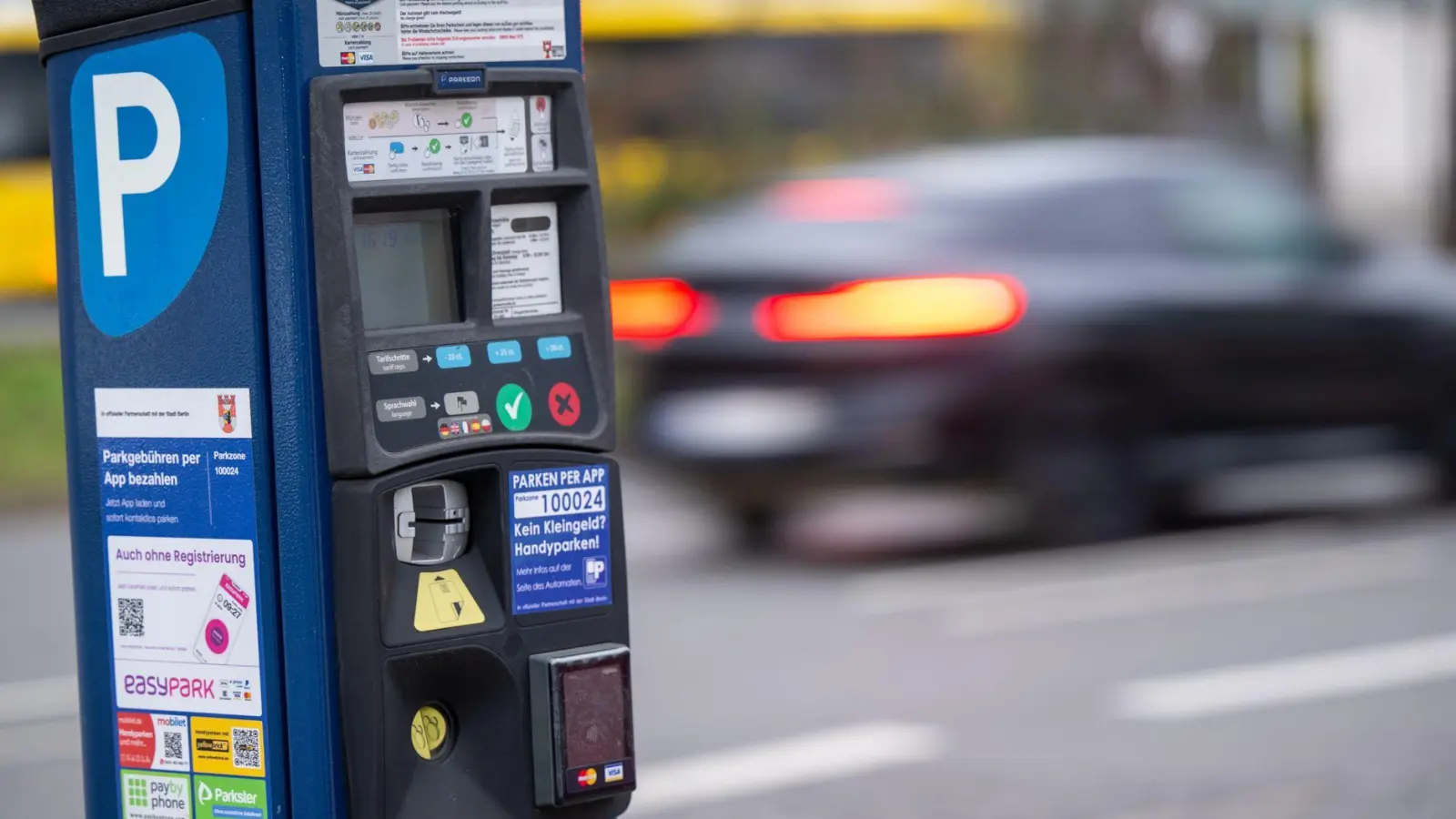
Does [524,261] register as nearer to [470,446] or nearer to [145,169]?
[470,446]

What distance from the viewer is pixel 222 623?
2848mm

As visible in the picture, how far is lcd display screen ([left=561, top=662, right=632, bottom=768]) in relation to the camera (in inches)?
116

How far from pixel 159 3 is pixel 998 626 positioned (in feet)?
17.4

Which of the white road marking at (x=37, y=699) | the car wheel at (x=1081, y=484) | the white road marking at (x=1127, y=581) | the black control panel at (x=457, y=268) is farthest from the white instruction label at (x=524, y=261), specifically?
the car wheel at (x=1081, y=484)

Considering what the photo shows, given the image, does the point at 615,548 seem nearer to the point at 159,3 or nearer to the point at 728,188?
the point at 159,3

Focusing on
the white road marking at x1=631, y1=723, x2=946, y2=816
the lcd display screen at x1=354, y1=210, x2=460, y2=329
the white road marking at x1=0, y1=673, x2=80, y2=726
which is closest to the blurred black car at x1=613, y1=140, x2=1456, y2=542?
the white road marking at x1=631, y1=723, x2=946, y2=816

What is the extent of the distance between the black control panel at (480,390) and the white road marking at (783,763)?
2.61 m

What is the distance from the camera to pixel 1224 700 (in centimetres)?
655

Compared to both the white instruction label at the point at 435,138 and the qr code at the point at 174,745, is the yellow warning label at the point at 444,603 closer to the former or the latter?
the qr code at the point at 174,745

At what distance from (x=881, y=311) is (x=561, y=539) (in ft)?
18.8

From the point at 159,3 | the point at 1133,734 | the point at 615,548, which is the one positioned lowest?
the point at 1133,734

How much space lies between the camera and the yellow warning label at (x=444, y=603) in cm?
284

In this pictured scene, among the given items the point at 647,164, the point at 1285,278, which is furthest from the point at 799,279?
the point at 647,164

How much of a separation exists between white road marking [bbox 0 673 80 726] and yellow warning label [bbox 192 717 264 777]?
12.3 feet
